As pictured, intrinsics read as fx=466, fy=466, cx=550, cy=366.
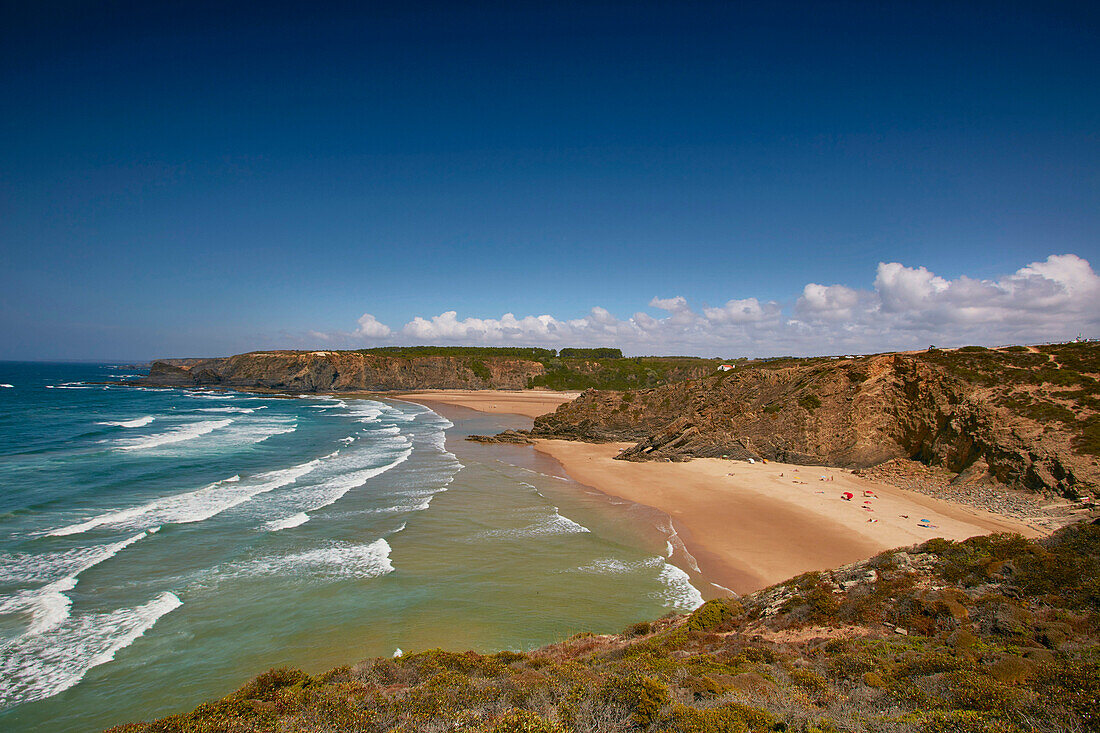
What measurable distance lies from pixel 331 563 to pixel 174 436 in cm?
3323

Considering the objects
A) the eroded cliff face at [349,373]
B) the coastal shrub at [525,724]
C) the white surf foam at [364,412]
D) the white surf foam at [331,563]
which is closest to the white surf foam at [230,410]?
the white surf foam at [364,412]

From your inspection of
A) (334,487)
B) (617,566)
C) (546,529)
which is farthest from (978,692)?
(334,487)

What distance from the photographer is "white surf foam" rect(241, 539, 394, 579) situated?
14.6 m

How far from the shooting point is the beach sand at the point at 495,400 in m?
69.4

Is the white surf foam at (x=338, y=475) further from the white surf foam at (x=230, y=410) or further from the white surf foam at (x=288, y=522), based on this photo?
the white surf foam at (x=230, y=410)

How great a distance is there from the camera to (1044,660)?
6254 millimetres

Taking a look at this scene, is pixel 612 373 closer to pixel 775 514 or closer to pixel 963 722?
pixel 775 514

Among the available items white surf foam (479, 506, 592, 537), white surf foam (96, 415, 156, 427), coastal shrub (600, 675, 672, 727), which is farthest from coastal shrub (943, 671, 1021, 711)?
white surf foam (96, 415, 156, 427)

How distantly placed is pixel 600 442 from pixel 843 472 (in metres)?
18.9

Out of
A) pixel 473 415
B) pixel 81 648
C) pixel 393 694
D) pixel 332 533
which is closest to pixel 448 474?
pixel 332 533

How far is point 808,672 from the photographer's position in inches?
283

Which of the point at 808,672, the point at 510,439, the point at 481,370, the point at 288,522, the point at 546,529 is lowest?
the point at 510,439

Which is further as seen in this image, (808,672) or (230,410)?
(230,410)

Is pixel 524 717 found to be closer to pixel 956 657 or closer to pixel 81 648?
pixel 956 657
